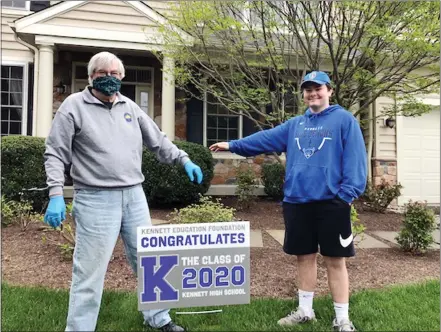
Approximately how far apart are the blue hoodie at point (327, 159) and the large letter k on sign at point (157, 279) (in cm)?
99

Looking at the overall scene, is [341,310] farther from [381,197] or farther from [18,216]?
[381,197]

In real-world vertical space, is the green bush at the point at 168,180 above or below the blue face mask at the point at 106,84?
below

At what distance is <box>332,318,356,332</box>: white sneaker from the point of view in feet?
9.55

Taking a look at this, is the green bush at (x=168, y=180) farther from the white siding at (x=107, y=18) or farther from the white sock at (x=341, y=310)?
the white sock at (x=341, y=310)

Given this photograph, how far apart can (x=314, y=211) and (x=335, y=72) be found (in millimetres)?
3631

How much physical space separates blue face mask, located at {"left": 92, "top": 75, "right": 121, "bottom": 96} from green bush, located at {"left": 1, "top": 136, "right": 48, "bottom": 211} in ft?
15.6

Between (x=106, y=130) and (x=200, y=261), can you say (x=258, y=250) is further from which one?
(x=106, y=130)

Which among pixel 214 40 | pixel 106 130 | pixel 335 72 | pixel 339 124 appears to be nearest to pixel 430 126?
pixel 335 72

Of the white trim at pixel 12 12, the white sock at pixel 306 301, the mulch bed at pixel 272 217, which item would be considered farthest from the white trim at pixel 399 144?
the white trim at pixel 12 12

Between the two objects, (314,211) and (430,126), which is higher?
(430,126)

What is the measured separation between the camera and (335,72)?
600 centimetres

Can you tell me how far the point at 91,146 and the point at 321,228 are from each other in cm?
164

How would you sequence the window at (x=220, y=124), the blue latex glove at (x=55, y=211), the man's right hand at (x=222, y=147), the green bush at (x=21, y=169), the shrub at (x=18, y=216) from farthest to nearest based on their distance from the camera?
the window at (x=220, y=124) < the green bush at (x=21, y=169) < the shrub at (x=18, y=216) < the man's right hand at (x=222, y=147) < the blue latex glove at (x=55, y=211)

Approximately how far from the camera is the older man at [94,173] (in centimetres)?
258
